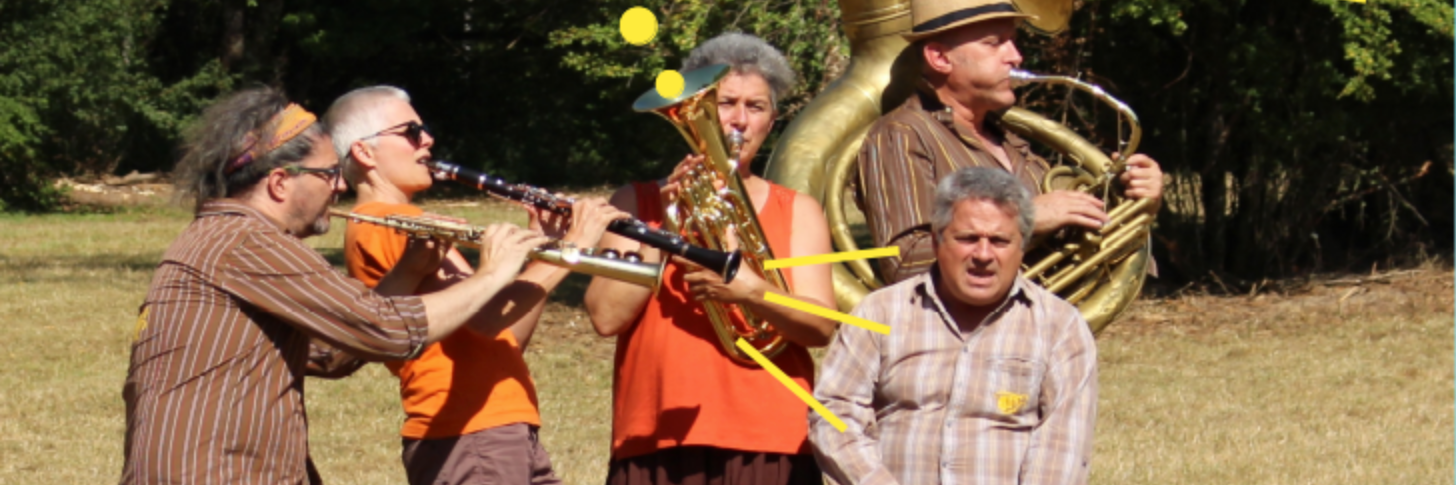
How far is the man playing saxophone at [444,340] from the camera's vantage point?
12.0 feet

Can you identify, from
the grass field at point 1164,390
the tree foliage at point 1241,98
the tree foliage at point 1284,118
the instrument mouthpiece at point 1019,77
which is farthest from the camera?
the tree foliage at point 1284,118

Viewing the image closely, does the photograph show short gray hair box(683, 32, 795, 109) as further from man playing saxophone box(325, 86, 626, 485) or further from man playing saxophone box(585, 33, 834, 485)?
man playing saxophone box(325, 86, 626, 485)

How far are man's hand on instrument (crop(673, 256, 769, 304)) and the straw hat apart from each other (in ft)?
2.63

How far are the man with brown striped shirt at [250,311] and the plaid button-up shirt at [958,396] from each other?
0.75 metres

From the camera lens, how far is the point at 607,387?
9148 mm

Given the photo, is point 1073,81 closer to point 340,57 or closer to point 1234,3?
point 1234,3

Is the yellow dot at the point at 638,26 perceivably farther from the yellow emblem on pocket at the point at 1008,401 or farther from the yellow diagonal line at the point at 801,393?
the yellow emblem on pocket at the point at 1008,401

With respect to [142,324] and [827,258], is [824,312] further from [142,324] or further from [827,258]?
[142,324]

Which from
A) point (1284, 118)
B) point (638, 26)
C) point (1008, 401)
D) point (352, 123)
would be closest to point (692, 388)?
point (1008, 401)

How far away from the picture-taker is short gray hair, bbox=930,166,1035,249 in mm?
3512

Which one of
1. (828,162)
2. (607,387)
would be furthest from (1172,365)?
(828,162)

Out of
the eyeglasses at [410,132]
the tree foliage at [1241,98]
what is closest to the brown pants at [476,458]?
the eyeglasses at [410,132]

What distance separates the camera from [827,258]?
12.1ft

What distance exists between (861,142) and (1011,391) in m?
1.31
